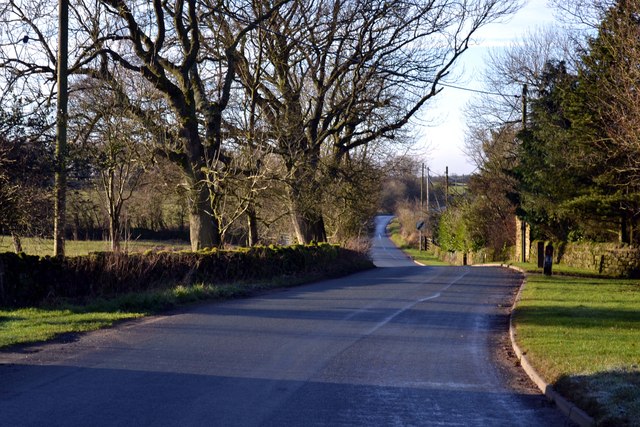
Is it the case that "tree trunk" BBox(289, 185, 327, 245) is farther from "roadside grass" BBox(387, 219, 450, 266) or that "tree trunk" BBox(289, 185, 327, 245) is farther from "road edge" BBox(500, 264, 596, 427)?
"roadside grass" BBox(387, 219, 450, 266)

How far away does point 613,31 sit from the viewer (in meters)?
18.7

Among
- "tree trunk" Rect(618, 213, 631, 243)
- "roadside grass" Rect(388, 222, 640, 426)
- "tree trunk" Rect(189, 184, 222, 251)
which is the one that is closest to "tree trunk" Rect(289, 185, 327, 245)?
"tree trunk" Rect(189, 184, 222, 251)

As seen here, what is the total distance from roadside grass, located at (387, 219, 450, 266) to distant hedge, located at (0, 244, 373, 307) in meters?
40.3

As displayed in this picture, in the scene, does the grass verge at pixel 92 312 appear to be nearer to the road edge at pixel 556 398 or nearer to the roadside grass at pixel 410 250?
the road edge at pixel 556 398

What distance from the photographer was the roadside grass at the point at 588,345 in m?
8.26

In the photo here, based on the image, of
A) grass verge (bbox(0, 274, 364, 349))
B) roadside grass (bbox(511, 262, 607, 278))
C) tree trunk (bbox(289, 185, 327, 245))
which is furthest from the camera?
roadside grass (bbox(511, 262, 607, 278))

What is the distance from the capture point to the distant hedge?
610 inches

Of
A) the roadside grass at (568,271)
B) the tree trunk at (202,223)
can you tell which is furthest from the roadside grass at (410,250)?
the tree trunk at (202,223)

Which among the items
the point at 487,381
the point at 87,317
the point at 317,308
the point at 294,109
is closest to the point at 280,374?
the point at 487,381

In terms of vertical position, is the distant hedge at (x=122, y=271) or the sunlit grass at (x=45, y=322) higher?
the distant hedge at (x=122, y=271)

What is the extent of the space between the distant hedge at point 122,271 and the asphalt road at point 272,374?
7.86ft

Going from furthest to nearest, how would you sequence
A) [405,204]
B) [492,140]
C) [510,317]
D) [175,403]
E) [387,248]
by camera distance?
[405,204] → [387,248] → [492,140] → [510,317] → [175,403]

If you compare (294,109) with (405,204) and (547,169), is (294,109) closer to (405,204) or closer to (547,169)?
(547,169)

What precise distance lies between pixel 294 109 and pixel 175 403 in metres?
24.8
